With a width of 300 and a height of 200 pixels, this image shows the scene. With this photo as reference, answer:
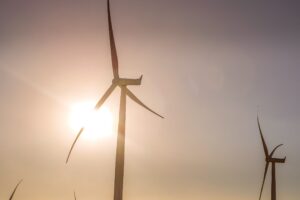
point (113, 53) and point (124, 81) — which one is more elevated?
point (113, 53)

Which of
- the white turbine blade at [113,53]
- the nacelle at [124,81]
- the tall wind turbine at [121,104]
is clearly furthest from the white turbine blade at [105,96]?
the white turbine blade at [113,53]

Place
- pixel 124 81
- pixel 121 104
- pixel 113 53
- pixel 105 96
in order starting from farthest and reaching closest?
pixel 113 53 < pixel 105 96 < pixel 124 81 < pixel 121 104

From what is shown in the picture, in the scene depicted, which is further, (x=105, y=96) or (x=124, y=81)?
(x=105, y=96)

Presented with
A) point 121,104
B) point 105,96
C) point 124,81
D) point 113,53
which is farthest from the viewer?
point 113,53

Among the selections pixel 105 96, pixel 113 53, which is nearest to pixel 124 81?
pixel 105 96

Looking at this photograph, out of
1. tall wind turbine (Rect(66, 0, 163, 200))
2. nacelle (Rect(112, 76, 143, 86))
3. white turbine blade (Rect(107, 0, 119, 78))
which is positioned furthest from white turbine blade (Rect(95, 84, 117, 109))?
white turbine blade (Rect(107, 0, 119, 78))

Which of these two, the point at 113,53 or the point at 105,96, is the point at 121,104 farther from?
the point at 113,53

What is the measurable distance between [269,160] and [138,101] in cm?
3991

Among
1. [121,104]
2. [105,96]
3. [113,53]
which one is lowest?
[121,104]

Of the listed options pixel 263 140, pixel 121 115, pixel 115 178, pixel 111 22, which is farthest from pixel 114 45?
pixel 263 140

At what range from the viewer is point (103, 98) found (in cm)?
4484

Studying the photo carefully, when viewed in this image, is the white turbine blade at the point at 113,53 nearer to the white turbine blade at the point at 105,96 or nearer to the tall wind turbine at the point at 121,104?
the tall wind turbine at the point at 121,104

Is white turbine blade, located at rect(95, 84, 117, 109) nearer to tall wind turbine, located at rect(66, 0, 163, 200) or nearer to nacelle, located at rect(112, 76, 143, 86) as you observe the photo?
tall wind turbine, located at rect(66, 0, 163, 200)

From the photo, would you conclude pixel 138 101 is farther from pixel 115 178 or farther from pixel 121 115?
pixel 115 178
